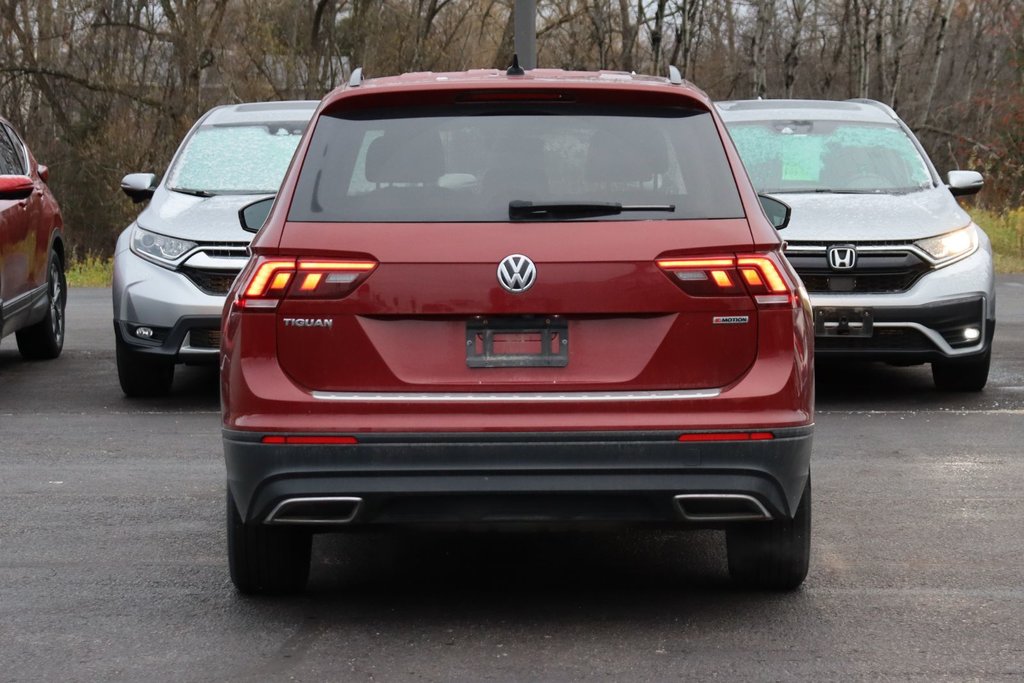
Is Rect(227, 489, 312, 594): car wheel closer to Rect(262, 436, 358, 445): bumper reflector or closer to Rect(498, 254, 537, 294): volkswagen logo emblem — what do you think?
Rect(262, 436, 358, 445): bumper reflector

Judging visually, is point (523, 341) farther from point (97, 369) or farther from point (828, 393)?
point (97, 369)

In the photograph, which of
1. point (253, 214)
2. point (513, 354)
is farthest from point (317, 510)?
point (253, 214)

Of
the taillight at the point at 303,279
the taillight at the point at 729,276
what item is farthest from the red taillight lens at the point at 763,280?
the taillight at the point at 303,279

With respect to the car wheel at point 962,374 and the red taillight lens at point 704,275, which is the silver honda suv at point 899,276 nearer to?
the car wheel at point 962,374

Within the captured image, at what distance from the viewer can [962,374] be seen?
35.6 feet

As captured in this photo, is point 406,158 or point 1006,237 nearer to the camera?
point 406,158

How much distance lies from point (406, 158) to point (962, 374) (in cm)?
638

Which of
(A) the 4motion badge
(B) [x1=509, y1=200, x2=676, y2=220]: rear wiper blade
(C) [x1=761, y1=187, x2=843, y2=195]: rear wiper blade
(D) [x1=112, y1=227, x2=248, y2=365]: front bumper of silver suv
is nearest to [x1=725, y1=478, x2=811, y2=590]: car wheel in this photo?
(A) the 4motion badge

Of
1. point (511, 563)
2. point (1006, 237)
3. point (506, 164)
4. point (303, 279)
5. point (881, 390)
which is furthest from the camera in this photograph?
point (1006, 237)

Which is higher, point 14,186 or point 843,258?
point 14,186

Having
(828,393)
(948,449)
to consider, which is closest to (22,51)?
(828,393)

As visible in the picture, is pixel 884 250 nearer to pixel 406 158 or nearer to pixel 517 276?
pixel 406 158

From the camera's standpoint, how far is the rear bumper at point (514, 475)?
4961mm

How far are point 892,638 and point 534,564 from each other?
4.88ft
